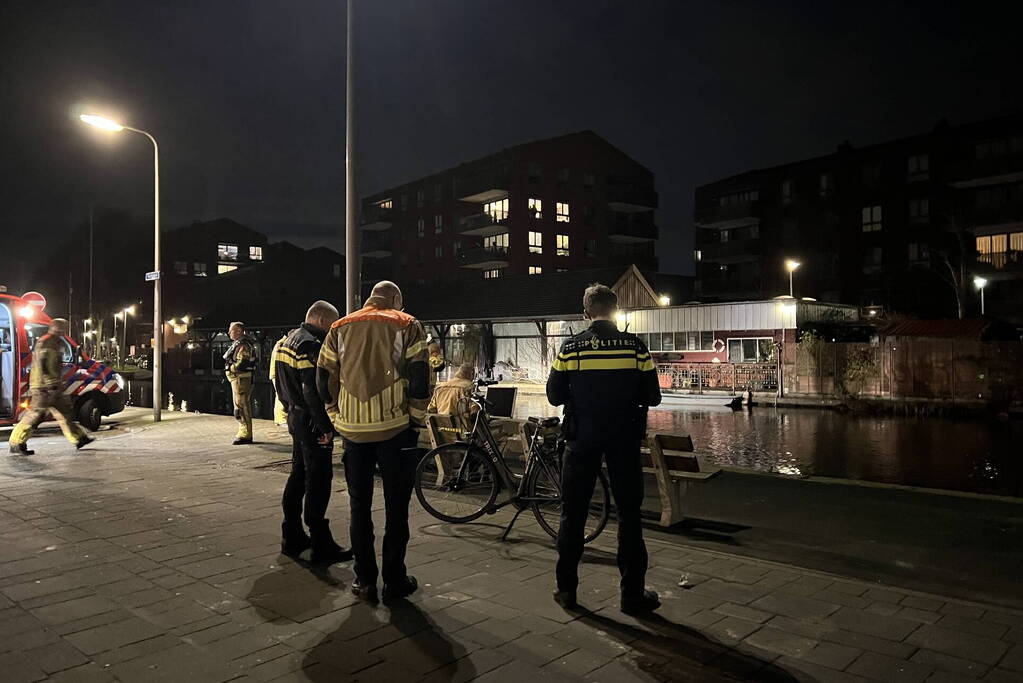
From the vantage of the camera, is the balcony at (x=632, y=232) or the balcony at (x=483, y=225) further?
the balcony at (x=632, y=232)

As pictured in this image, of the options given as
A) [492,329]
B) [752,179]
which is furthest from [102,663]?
[752,179]

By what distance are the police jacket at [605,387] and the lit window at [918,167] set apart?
155 ft

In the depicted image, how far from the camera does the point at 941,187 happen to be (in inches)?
1751

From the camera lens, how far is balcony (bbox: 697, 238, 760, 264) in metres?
53.7

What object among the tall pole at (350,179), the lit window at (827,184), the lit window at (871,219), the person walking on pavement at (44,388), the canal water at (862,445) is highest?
the lit window at (827,184)

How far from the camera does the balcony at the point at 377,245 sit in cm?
6912

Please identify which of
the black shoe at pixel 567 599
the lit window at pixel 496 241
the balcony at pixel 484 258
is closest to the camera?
the black shoe at pixel 567 599

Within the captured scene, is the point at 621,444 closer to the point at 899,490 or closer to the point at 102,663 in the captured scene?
the point at 102,663

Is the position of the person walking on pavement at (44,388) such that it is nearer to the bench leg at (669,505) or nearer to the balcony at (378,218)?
the bench leg at (669,505)

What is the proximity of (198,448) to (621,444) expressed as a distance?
9369 mm

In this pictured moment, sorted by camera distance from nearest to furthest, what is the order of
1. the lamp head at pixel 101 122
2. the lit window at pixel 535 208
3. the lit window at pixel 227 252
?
the lamp head at pixel 101 122 → the lit window at pixel 535 208 → the lit window at pixel 227 252

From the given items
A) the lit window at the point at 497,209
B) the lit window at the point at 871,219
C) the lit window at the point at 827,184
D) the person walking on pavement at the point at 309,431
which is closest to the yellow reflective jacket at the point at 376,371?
the person walking on pavement at the point at 309,431

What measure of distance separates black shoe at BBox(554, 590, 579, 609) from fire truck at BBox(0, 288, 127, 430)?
1255cm

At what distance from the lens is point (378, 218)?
68.9 meters
